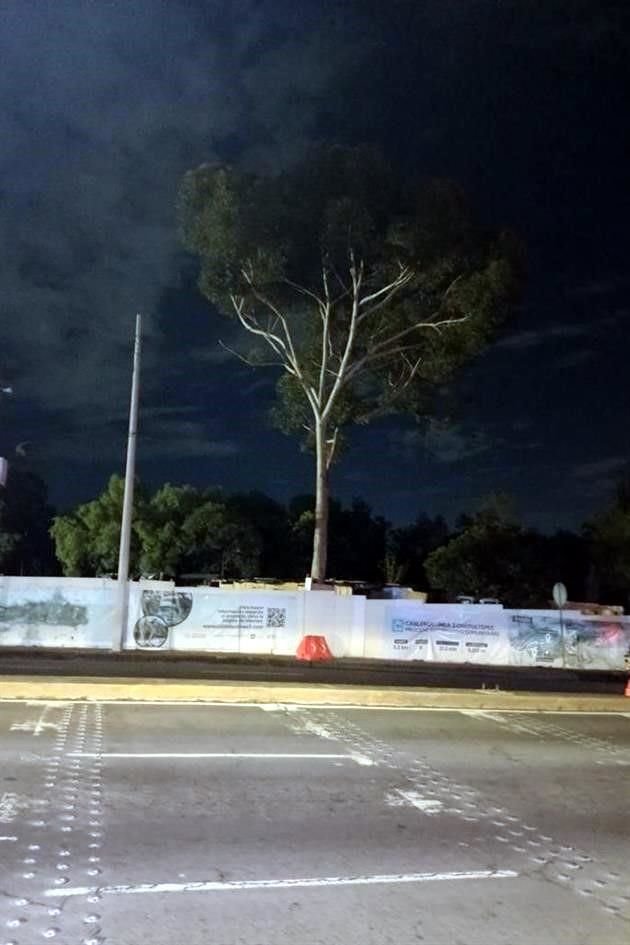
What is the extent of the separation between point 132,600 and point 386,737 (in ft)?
51.8

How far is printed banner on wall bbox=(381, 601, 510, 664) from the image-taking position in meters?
27.9

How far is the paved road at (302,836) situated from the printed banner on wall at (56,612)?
14.2m

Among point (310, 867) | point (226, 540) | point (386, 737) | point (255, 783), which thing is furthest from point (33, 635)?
point (226, 540)

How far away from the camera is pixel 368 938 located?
17.8 ft

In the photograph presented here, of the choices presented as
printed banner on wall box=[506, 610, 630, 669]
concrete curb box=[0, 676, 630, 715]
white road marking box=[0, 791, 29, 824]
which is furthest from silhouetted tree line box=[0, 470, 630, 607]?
white road marking box=[0, 791, 29, 824]

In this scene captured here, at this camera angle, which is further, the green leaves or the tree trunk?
the green leaves

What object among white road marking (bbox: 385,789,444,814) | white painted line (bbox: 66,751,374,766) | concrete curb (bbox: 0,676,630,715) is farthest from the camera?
concrete curb (bbox: 0,676,630,715)

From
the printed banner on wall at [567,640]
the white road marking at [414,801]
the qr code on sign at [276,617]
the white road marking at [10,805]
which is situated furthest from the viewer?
the printed banner on wall at [567,640]

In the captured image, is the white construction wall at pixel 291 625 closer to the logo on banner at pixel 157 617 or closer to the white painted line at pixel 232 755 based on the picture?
the logo on banner at pixel 157 617

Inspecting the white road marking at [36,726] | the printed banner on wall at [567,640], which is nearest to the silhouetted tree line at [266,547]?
→ the printed banner on wall at [567,640]

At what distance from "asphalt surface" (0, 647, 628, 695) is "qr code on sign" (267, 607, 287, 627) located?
1.26 meters

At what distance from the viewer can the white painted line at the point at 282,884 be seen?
5.93 m

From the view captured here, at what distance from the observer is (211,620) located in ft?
89.2

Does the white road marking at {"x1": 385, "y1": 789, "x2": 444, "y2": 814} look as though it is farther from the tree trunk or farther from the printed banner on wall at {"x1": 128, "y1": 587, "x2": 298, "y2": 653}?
the tree trunk
